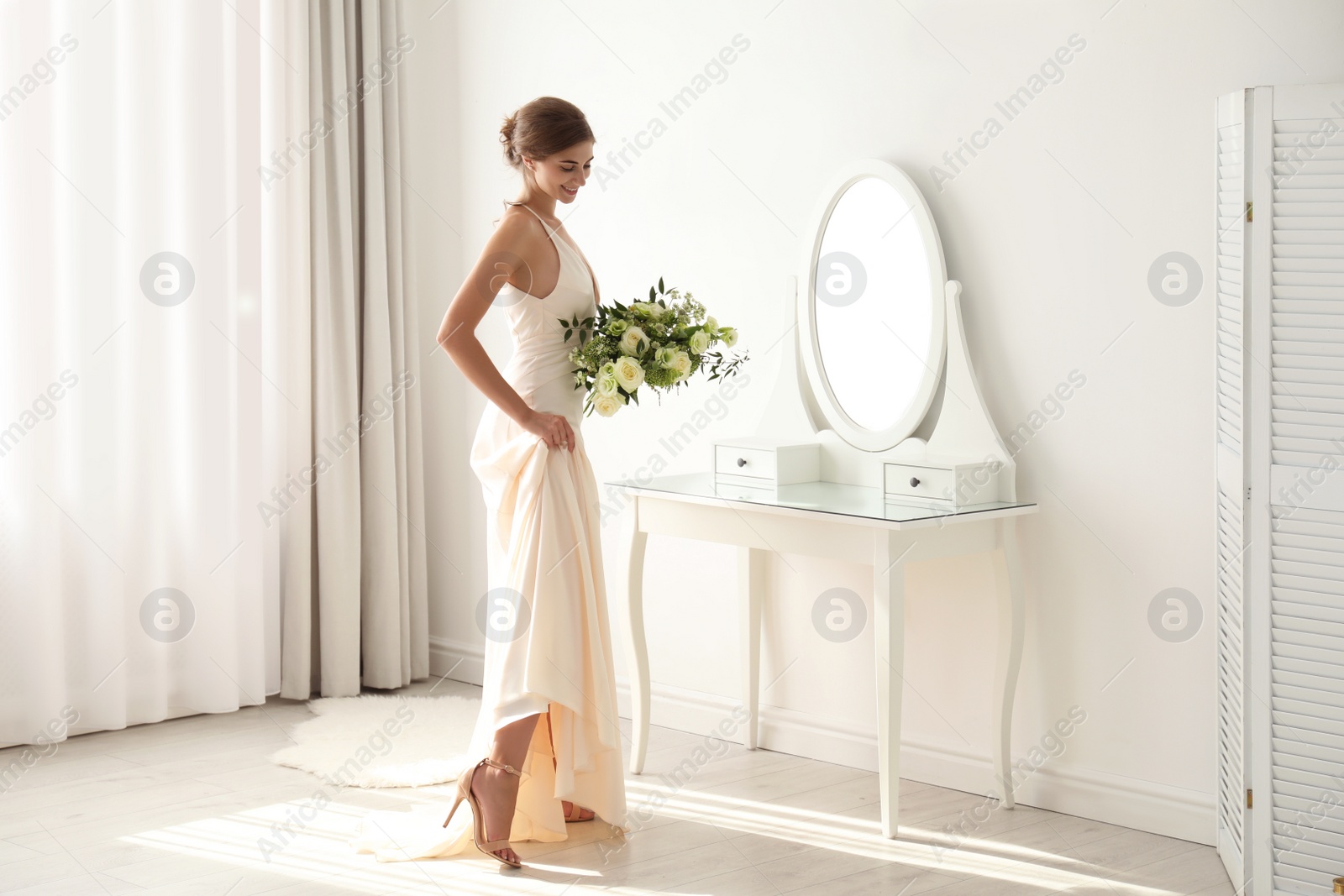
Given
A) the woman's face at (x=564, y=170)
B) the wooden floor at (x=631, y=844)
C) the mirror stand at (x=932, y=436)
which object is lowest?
A: the wooden floor at (x=631, y=844)

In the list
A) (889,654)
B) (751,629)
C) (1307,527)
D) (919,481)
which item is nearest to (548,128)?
(919,481)

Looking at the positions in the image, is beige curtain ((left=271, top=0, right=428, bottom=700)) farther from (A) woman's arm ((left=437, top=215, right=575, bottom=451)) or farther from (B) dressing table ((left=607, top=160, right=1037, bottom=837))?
(A) woman's arm ((left=437, top=215, right=575, bottom=451))

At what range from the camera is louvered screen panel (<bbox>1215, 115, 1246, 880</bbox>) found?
265 cm

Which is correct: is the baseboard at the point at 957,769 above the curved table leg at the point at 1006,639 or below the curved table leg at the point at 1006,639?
below

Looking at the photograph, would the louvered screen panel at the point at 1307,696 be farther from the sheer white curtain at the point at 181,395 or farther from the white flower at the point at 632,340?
the sheer white curtain at the point at 181,395

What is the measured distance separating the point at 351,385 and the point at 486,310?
1.83 meters

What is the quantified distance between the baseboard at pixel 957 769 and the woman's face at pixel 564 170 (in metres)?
1.74

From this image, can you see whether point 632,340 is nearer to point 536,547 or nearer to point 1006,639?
point 536,547

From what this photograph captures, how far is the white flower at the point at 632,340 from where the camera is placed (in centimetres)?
293

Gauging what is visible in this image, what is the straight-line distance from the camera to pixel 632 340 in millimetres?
2930

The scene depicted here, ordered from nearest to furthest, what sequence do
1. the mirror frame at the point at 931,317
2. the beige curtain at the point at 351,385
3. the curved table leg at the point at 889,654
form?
1. the curved table leg at the point at 889,654
2. the mirror frame at the point at 931,317
3. the beige curtain at the point at 351,385

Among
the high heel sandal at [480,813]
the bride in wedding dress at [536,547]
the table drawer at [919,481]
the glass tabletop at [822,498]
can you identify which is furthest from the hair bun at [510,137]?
the high heel sandal at [480,813]

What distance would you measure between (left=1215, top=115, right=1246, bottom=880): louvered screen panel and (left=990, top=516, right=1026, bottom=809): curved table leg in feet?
1.57

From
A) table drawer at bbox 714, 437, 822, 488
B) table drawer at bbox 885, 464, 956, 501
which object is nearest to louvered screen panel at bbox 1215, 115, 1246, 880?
table drawer at bbox 885, 464, 956, 501
